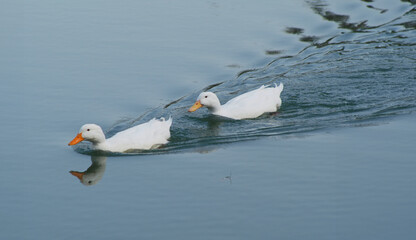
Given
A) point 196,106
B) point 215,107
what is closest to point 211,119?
point 215,107

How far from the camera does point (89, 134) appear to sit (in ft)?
39.8

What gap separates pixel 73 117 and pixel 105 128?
732mm

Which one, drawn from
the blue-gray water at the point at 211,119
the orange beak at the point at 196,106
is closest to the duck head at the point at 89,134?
the blue-gray water at the point at 211,119

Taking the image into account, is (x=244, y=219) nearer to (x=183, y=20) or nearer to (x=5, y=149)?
(x=5, y=149)

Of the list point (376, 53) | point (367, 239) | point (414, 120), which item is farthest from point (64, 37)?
point (367, 239)

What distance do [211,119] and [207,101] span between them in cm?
47

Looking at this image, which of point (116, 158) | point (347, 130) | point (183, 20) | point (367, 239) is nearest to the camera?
point (367, 239)

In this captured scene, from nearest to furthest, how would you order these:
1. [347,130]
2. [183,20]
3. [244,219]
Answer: [244,219] → [347,130] → [183,20]

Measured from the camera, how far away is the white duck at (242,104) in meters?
14.1

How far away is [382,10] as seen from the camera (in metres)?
20.8

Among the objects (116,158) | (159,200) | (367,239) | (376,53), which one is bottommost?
(367,239)

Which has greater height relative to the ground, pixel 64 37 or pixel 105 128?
pixel 64 37

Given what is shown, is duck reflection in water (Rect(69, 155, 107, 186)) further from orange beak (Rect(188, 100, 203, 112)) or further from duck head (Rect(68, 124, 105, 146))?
orange beak (Rect(188, 100, 203, 112))

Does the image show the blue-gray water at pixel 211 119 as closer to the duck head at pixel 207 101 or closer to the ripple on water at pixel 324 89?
the ripple on water at pixel 324 89
